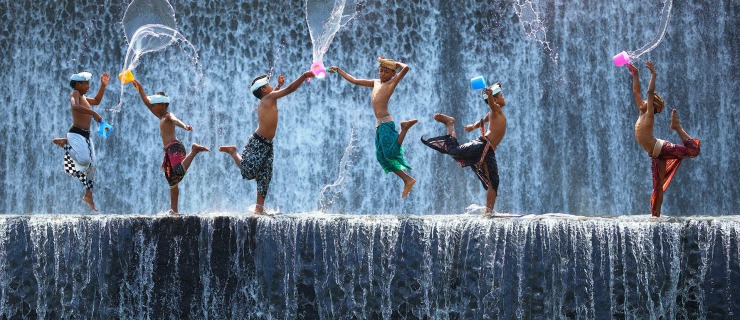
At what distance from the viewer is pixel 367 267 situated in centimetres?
908

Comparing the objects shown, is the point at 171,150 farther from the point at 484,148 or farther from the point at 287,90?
the point at 484,148

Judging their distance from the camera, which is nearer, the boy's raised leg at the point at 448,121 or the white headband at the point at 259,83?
the boy's raised leg at the point at 448,121

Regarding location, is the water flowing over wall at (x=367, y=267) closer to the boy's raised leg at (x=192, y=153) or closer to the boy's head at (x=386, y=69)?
the boy's raised leg at (x=192, y=153)

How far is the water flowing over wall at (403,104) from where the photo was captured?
13547 mm

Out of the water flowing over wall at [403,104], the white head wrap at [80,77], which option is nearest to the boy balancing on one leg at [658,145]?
the water flowing over wall at [403,104]

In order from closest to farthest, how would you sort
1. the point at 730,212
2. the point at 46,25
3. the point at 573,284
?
the point at 573,284 < the point at 730,212 < the point at 46,25

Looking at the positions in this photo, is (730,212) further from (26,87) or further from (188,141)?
(26,87)

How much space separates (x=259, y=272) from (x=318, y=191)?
4447mm

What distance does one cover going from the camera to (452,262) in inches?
352

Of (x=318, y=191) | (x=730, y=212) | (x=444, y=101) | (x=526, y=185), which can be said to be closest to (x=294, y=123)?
(x=318, y=191)

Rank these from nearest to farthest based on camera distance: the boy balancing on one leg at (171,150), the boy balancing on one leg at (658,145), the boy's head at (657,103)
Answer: the boy balancing on one leg at (658,145)
the boy's head at (657,103)
the boy balancing on one leg at (171,150)

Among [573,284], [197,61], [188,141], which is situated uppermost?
[197,61]

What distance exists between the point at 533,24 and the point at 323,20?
12.7 ft

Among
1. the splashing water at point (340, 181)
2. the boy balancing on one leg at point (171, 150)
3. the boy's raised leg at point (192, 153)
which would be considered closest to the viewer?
the boy's raised leg at point (192, 153)
